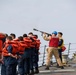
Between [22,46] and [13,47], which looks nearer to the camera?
[13,47]

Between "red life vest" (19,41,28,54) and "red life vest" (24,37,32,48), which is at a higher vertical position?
"red life vest" (24,37,32,48)

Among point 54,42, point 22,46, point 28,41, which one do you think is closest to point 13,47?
point 22,46

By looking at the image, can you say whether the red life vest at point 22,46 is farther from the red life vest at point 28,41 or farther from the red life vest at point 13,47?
the red life vest at point 13,47

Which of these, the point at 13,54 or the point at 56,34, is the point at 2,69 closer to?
the point at 13,54

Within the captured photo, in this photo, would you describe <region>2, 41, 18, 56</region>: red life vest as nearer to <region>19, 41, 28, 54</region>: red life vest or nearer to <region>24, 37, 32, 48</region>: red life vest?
<region>19, 41, 28, 54</region>: red life vest

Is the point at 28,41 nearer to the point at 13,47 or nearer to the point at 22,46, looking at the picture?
the point at 22,46

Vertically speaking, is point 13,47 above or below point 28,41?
below

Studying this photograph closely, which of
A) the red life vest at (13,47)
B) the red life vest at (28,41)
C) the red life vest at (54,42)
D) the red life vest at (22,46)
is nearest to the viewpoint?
the red life vest at (13,47)

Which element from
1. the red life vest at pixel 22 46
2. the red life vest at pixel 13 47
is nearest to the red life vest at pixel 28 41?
the red life vest at pixel 22 46

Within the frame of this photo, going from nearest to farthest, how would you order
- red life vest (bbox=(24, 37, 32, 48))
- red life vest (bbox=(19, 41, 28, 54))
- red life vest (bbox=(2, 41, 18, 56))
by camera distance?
1. red life vest (bbox=(2, 41, 18, 56))
2. red life vest (bbox=(19, 41, 28, 54))
3. red life vest (bbox=(24, 37, 32, 48))

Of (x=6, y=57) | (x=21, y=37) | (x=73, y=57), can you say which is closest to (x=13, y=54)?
(x=6, y=57)

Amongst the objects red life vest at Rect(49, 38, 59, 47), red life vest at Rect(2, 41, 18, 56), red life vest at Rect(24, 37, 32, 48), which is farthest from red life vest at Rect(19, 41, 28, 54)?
red life vest at Rect(49, 38, 59, 47)

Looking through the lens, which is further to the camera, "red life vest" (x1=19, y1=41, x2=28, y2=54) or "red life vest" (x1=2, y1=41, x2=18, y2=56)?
"red life vest" (x1=19, y1=41, x2=28, y2=54)

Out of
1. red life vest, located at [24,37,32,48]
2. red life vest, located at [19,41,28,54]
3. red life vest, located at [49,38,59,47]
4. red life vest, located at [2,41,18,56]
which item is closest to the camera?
red life vest, located at [2,41,18,56]
